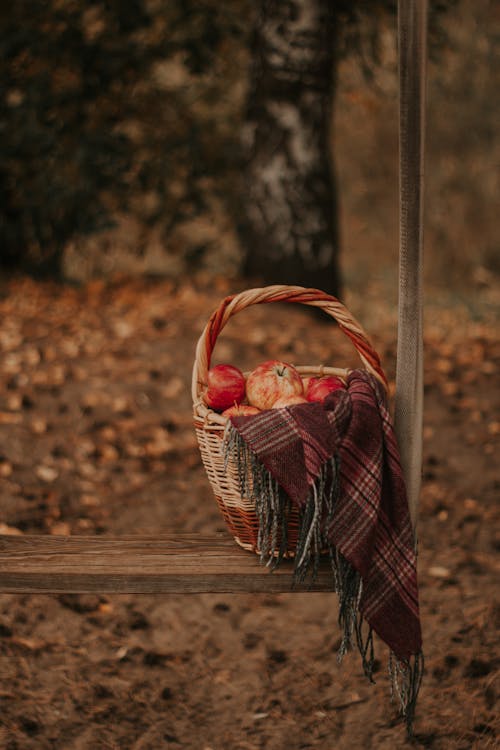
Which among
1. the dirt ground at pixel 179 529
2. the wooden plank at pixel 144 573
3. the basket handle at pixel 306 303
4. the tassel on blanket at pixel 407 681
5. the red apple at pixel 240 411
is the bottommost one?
the dirt ground at pixel 179 529

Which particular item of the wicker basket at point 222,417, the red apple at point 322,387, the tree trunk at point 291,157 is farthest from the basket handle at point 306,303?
the tree trunk at point 291,157

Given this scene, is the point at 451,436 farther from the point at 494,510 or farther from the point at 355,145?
the point at 355,145

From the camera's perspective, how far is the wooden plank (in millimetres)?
2205

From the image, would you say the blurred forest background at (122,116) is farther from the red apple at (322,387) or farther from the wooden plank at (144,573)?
the wooden plank at (144,573)

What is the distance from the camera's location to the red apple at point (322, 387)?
2262 mm

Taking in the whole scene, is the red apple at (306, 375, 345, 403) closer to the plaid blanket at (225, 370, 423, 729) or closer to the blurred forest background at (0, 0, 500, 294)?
the plaid blanket at (225, 370, 423, 729)

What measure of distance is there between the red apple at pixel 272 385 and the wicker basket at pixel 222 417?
139mm

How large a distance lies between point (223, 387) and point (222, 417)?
157 millimetres

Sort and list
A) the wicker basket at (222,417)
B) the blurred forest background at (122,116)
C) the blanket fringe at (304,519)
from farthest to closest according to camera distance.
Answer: the blurred forest background at (122,116) < the wicker basket at (222,417) < the blanket fringe at (304,519)

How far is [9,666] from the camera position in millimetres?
2881

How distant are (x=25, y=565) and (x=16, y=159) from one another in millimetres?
4614

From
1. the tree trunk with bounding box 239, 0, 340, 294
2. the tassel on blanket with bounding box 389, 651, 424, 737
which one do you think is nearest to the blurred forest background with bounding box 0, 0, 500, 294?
the tree trunk with bounding box 239, 0, 340, 294

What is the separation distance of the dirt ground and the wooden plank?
24.3 inches

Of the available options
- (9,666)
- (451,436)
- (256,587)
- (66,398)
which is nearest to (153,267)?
(66,398)
